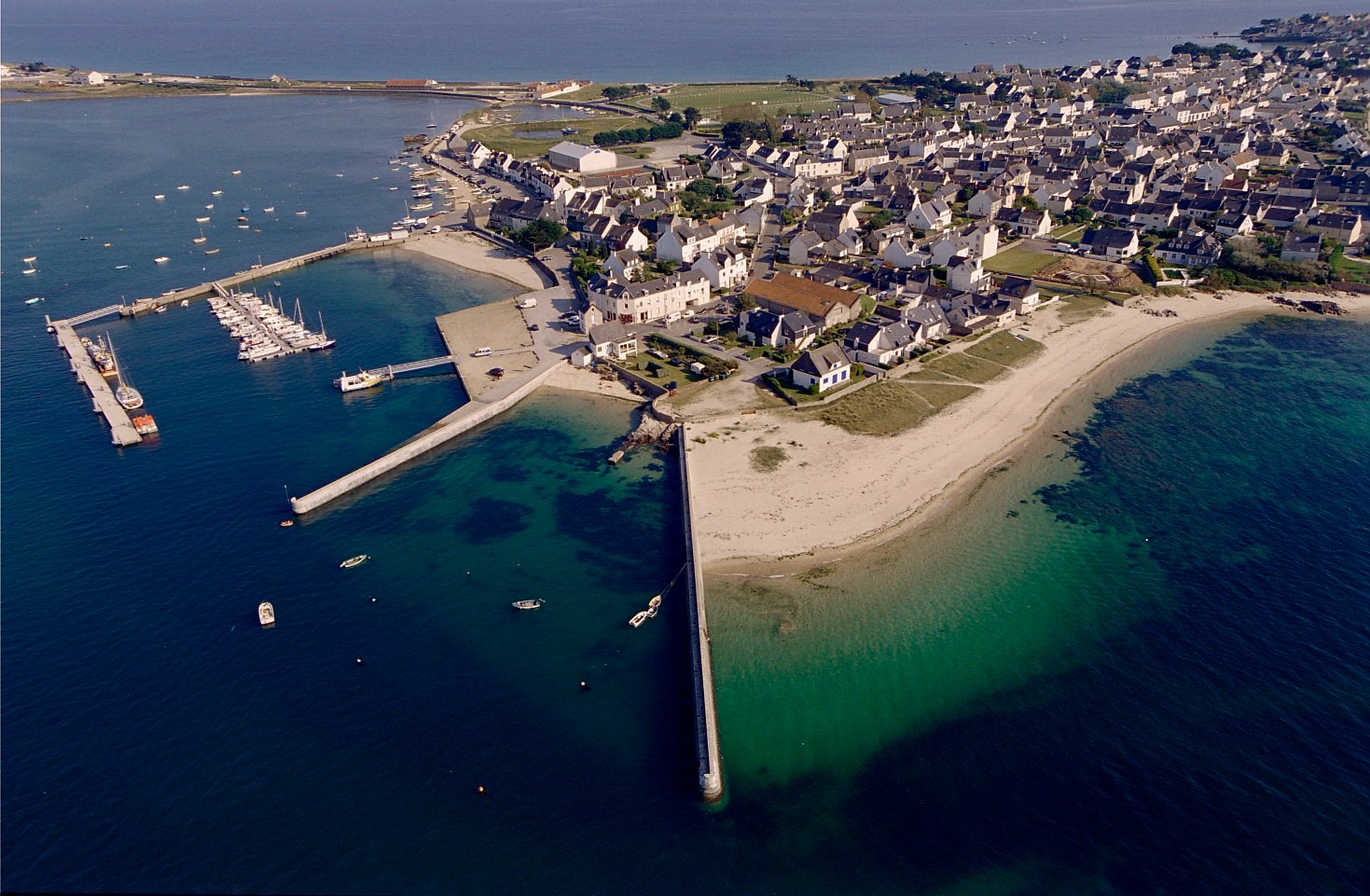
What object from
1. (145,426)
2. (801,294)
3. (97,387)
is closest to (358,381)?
(145,426)

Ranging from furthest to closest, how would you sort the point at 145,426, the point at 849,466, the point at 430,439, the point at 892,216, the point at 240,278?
the point at 892,216
the point at 240,278
the point at 145,426
the point at 430,439
the point at 849,466

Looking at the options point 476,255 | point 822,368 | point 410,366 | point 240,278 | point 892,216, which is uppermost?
point 892,216

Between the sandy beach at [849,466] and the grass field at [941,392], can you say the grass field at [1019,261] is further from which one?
the grass field at [941,392]

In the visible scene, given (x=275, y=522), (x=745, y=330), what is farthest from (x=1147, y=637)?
(x=275, y=522)

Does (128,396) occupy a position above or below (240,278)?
below

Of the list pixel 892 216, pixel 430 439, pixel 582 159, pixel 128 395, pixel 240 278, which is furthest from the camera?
pixel 582 159

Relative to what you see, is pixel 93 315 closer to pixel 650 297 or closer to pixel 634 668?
pixel 650 297

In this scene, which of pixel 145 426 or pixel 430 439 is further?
pixel 145 426
